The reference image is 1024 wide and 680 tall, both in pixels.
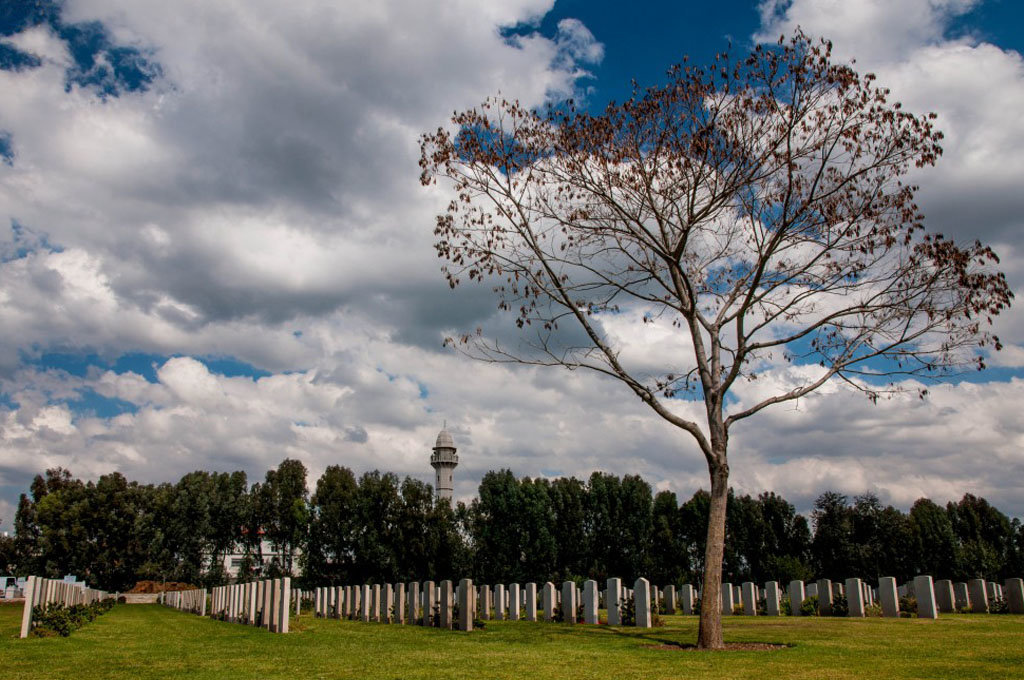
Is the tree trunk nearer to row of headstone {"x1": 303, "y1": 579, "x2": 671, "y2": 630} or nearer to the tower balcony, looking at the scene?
row of headstone {"x1": 303, "y1": 579, "x2": 671, "y2": 630}

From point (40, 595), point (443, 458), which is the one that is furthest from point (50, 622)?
point (443, 458)

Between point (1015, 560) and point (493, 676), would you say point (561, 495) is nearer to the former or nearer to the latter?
point (1015, 560)

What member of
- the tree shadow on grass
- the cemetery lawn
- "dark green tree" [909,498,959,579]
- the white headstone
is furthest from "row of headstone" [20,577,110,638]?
"dark green tree" [909,498,959,579]

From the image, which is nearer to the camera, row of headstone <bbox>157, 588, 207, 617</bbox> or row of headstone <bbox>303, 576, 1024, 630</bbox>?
row of headstone <bbox>303, 576, 1024, 630</bbox>

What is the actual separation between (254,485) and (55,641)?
48250 millimetres

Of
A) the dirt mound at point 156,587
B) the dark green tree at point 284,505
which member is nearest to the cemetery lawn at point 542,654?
the dirt mound at point 156,587

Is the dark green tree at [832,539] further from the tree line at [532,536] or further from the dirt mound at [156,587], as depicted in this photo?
the dirt mound at [156,587]

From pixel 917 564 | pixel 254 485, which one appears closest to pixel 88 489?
pixel 254 485

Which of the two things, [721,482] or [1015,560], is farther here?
[1015,560]

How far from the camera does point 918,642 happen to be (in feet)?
35.3

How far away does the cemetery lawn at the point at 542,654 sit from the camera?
782 cm

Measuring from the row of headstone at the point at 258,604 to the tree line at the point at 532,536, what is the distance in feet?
74.0

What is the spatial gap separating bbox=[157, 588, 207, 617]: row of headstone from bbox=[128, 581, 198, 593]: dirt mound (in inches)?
134

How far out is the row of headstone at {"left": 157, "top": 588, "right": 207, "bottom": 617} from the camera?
30.0 meters
